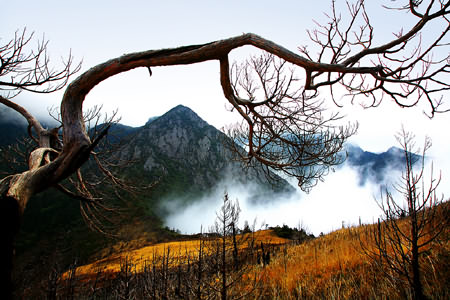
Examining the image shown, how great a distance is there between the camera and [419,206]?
2.60m

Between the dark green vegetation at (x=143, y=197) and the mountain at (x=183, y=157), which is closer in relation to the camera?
the dark green vegetation at (x=143, y=197)

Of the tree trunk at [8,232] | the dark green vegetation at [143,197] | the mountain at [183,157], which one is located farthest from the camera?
the mountain at [183,157]

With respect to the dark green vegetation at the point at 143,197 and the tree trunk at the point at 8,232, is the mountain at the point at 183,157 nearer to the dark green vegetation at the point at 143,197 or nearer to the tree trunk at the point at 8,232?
the dark green vegetation at the point at 143,197

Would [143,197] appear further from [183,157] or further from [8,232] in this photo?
[183,157]

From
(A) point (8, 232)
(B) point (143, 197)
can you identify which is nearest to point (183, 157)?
(B) point (143, 197)

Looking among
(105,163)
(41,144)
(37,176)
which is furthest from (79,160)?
(105,163)

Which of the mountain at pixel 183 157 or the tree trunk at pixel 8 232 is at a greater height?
the mountain at pixel 183 157

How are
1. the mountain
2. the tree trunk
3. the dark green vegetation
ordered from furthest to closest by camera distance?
the mountain, the dark green vegetation, the tree trunk

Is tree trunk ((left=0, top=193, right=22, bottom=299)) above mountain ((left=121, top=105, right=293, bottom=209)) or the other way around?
the other way around

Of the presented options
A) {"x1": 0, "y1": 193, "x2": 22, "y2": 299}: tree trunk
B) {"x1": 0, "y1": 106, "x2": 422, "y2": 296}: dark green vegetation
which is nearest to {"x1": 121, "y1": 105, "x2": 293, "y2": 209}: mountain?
{"x1": 0, "y1": 106, "x2": 422, "y2": 296}: dark green vegetation

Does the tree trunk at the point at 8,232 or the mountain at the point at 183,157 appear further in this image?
the mountain at the point at 183,157

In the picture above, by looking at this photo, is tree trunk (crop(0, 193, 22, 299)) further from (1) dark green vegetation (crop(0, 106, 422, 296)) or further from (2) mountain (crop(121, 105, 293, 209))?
(2) mountain (crop(121, 105, 293, 209))

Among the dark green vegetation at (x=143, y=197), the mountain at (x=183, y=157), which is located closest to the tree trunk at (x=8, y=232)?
the dark green vegetation at (x=143, y=197)

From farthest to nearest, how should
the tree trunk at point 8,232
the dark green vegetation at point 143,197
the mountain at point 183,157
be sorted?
the mountain at point 183,157
the dark green vegetation at point 143,197
the tree trunk at point 8,232
